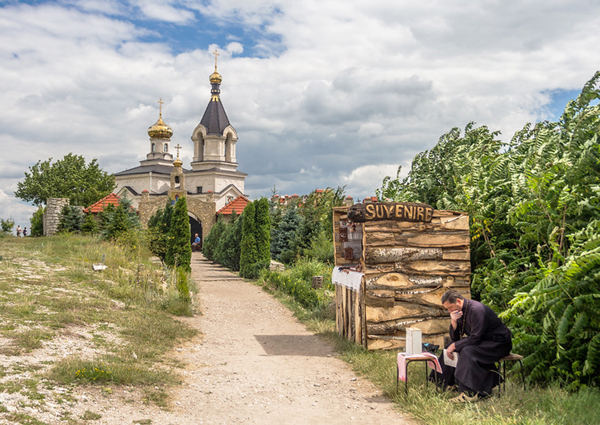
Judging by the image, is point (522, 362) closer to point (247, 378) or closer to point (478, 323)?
point (478, 323)

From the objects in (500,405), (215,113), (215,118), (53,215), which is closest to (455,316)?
(500,405)

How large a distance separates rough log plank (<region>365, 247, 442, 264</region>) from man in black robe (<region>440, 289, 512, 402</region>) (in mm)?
2082

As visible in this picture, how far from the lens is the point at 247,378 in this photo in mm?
6340

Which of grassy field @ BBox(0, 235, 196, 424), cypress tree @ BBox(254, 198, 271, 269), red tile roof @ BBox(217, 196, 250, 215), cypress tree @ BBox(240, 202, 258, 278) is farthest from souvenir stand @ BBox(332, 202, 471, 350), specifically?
red tile roof @ BBox(217, 196, 250, 215)

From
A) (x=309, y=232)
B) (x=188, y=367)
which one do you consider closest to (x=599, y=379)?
(x=188, y=367)

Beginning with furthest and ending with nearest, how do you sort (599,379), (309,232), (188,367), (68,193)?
1. (68,193)
2. (309,232)
3. (188,367)
4. (599,379)

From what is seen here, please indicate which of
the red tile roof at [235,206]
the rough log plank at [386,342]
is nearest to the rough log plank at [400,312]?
the rough log plank at [386,342]

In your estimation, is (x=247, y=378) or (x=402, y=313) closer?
(x=247, y=378)

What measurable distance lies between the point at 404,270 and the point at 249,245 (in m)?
12.1

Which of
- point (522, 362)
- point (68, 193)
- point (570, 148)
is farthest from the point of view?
point (68, 193)

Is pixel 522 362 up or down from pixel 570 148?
down

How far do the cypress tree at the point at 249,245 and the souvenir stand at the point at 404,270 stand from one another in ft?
37.5

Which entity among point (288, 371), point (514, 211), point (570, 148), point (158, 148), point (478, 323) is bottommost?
point (288, 371)

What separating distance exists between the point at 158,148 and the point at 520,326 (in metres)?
62.7
